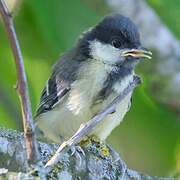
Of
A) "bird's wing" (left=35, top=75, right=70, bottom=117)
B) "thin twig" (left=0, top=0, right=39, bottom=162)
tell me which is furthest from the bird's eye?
"thin twig" (left=0, top=0, right=39, bottom=162)

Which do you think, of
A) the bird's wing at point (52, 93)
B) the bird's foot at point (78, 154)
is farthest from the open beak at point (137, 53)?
the bird's foot at point (78, 154)

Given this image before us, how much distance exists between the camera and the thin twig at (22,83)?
164 cm

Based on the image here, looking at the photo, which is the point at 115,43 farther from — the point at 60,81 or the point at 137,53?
the point at 60,81

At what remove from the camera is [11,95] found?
3.54 m

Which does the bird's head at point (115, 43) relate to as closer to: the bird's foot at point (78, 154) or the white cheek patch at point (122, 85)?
the white cheek patch at point (122, 85)

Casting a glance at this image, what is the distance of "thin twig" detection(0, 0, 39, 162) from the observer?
164 cm

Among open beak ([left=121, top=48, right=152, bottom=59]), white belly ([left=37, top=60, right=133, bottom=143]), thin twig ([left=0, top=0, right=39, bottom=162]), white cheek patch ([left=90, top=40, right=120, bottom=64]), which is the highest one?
thin twig ([left=0, top=0, right=39, bottom=162])

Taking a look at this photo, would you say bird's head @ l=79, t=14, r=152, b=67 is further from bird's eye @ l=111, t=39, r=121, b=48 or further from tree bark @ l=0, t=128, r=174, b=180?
tree bark @ l=0, t=128, r=174, b=180

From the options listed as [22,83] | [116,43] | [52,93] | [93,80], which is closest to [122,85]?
[93,80]

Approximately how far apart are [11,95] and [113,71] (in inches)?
30.2

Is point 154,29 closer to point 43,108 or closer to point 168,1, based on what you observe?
point 168,1

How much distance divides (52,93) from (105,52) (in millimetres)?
296

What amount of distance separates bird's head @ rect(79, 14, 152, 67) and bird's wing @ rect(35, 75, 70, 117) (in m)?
0.17

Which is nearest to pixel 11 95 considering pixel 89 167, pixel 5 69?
pixel 5 69
